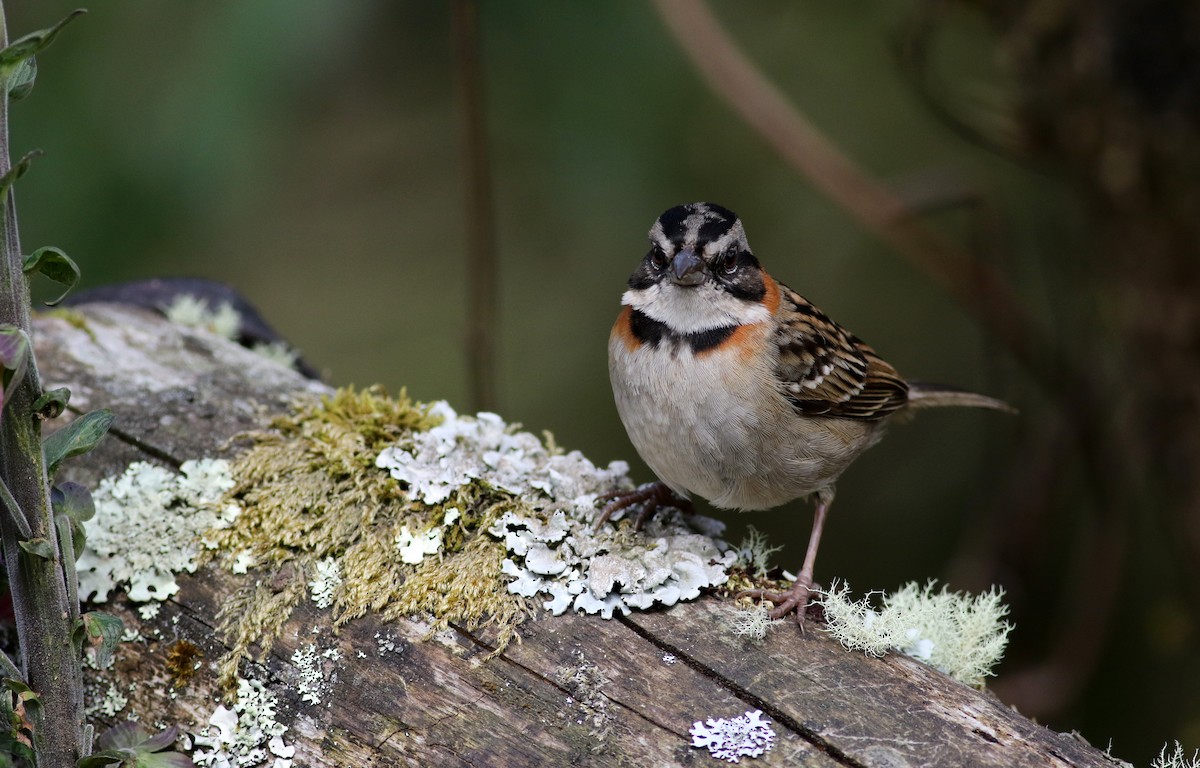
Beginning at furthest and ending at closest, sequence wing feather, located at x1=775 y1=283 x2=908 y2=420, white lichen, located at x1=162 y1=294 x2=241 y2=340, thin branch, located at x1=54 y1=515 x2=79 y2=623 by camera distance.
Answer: white lichen, located at x1=162 y1=294 x2=241 y2=340 < wing feather, located at x1=775 y1=283 x2=908 y2=420 < thin branch, located at x1=54 y1=515 x2=79 y2=623

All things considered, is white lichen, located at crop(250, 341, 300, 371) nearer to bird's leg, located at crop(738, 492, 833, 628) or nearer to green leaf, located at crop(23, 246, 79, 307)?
green leaf, located at crop(23, 246, 79, 307)

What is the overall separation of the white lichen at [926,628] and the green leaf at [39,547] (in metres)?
1.71

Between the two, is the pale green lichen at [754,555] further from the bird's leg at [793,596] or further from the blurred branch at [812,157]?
the blurred branch at [812,157]

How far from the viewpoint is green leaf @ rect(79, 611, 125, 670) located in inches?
79.3

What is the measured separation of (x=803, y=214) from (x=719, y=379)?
11.9ft

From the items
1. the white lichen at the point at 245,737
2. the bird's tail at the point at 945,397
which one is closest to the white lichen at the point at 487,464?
the white lichen at the point at 245,737

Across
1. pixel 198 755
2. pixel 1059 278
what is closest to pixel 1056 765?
pixel 198 755

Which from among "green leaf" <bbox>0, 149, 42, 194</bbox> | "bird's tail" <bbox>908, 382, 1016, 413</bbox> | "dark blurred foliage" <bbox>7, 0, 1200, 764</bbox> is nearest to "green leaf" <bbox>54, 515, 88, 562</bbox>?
"green leaf" <bbox>0, 149, 42, 194</bbox>

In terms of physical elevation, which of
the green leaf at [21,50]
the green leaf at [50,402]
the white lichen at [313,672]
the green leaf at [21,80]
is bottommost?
the white lichen at [313,672]

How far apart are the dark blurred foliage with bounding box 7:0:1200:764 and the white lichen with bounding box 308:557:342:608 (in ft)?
5.49

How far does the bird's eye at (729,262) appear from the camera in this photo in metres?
3.02

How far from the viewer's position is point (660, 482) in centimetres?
302

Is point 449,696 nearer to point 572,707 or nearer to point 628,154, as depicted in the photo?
point 572,707

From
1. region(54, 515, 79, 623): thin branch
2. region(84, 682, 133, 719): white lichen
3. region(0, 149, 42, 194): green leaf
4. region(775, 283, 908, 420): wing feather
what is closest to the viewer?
region(0, 149, 42, 194): green leaf
